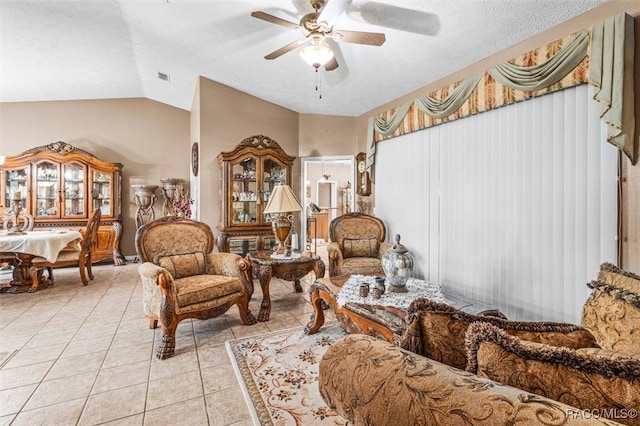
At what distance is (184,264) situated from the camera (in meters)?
2.92

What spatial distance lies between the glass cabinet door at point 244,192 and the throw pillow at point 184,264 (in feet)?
5.08

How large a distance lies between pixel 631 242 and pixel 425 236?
1.92 metres

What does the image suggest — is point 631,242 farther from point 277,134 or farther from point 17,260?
point 17,260

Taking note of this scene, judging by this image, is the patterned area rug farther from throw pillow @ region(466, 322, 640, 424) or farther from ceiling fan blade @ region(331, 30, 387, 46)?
ceiling fan blade @ region(331, 30, 387, 46)

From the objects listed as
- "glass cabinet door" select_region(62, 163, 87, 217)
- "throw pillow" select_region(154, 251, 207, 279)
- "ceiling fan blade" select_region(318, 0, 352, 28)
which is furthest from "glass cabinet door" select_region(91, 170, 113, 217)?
"ceiling fan blade" select_region(318, 0, 352, 28)

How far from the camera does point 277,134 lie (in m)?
5.26

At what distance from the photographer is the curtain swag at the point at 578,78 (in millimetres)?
2027

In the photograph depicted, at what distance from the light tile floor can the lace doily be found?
87cm

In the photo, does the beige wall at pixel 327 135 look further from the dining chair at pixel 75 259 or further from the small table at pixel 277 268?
the dining chair at pixel 75 259

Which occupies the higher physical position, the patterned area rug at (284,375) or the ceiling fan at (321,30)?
the ceiling fan at (321,30)

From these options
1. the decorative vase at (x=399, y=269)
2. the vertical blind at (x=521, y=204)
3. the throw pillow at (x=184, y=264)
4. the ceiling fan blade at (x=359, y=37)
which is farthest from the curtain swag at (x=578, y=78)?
the throw pillow at (x=184, y=264)

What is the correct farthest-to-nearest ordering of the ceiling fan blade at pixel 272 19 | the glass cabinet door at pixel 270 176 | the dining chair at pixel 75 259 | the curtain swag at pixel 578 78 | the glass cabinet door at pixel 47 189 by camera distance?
the glass cabinet door at pixel 47 189
the glass cabinet door at pixel 270 176
the dining chair at pixel 75 259
the ceiling fan blade at pixel 272 19
the curtain swag at pixel 578 78

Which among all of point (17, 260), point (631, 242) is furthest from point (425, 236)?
point (17, 260)

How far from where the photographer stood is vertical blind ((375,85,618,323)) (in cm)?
229
